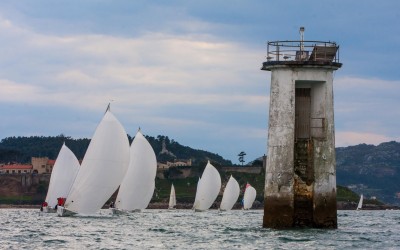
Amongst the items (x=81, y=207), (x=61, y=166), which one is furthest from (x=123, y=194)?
(x=81, y=207)

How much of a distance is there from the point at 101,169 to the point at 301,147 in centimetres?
2344

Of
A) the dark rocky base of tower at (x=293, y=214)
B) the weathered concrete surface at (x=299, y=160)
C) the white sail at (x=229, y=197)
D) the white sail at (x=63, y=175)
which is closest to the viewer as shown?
the dark rocky base of tower at (x=293, y=214)

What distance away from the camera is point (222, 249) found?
1292 inches

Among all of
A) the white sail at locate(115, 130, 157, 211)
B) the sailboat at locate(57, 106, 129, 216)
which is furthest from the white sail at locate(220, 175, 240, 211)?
the sailboat at locate(57, 106, 129, 216)

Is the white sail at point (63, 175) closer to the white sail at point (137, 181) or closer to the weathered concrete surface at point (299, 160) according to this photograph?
the white sail at point (137, 181)

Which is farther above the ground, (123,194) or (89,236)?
(123,194)

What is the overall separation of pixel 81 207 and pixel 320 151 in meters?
26.3

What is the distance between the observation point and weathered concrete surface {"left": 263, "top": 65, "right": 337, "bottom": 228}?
132 feet

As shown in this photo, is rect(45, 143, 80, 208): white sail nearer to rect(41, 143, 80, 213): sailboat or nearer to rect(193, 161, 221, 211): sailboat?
rect(41, 143, 80, 213): sailboat

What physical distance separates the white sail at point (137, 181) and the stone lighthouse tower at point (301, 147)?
123 feet

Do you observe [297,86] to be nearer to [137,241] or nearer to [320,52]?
[320,52]

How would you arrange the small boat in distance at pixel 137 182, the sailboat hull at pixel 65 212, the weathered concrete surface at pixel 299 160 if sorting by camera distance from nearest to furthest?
1. the weathered concrete surface at pixel 299 160
2. the sailboat hull at pixel 65 212
3. the small boat in distance at pixel 137 182

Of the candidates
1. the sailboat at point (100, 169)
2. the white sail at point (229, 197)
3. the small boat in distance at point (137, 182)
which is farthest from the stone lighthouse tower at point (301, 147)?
the white sail at point (229, 197)

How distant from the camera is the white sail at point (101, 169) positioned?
62062 mm
